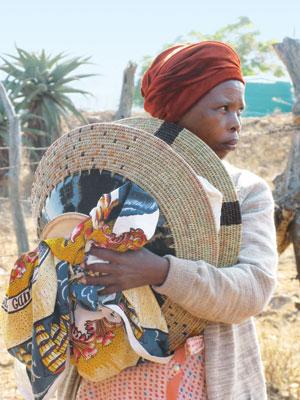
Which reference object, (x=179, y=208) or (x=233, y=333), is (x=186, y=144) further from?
(x=233, y=333)

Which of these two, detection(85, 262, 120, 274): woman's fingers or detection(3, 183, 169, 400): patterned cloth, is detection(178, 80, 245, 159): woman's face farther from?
detection(85, 262, 120, 274): woman's fingers

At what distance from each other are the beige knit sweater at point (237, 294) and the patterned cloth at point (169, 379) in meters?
0.03

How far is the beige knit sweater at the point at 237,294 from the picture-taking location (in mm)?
1385

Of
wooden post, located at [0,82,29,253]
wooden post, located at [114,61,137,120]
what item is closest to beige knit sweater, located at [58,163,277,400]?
wooden post, located at [0,82,29,253]

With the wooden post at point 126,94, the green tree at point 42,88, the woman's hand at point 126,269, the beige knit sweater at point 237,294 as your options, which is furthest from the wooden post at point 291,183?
the green tree at point 42,88

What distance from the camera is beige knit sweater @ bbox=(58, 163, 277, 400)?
4.54 ft

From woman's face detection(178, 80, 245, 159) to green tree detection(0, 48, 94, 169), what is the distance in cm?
1118

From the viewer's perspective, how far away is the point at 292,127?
174 inches

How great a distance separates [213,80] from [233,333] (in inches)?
24.6

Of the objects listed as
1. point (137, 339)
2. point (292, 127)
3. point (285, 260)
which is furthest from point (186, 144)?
point (285, 260)

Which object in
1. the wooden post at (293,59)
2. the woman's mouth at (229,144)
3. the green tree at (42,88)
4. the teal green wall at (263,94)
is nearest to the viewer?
the woman's mouth at (229,144)

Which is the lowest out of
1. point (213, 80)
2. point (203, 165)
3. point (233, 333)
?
point (233, 333)

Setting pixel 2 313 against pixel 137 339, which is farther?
pixel 2 313

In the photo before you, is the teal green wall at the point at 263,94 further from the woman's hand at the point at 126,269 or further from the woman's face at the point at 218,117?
the woman's hand at the point at 126,269
